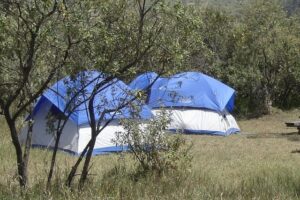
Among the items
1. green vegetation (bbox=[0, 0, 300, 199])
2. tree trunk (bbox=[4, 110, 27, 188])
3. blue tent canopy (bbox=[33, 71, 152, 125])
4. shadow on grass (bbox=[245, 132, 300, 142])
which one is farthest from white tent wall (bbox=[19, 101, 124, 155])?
tree trunk (bbox=[4, 110, 27, 188])

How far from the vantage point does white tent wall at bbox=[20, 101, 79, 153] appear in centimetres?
1293

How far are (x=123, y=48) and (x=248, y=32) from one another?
1690 centimetres

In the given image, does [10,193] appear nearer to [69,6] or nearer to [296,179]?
[69,6]

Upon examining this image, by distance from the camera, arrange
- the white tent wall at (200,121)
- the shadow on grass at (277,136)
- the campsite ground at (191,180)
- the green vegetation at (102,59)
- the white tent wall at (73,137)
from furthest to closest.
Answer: the white tent wall at (200,121), the shadow on grass at (277,136), the white tent wall at (73,137), the campsite ground at (191,180), the green vegetation at (102,59)

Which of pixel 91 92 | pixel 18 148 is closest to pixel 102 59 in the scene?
pixel 91 92

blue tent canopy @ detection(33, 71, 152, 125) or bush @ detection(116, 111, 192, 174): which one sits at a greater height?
blue tent canopy @ detection(33, 71, 152, 125)

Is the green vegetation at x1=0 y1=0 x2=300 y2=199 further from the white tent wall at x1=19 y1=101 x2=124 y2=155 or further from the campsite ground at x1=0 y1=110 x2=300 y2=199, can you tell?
the white tent wall at x1=19 y1=101 x2=124 y2=155

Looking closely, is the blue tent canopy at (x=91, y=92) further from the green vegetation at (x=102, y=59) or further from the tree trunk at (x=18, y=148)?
the tree trunk at (x=18, y=148)

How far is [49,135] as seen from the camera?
43.1ft

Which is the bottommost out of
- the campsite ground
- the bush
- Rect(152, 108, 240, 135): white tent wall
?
the campsite ground

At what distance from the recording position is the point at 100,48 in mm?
6082

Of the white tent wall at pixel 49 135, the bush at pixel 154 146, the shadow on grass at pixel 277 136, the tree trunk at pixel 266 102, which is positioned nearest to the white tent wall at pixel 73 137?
the white tent wall at pixel 49 135

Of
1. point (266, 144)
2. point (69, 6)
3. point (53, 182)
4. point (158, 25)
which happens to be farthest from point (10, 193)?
point (266, 144)

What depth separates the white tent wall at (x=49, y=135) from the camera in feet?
42.4
